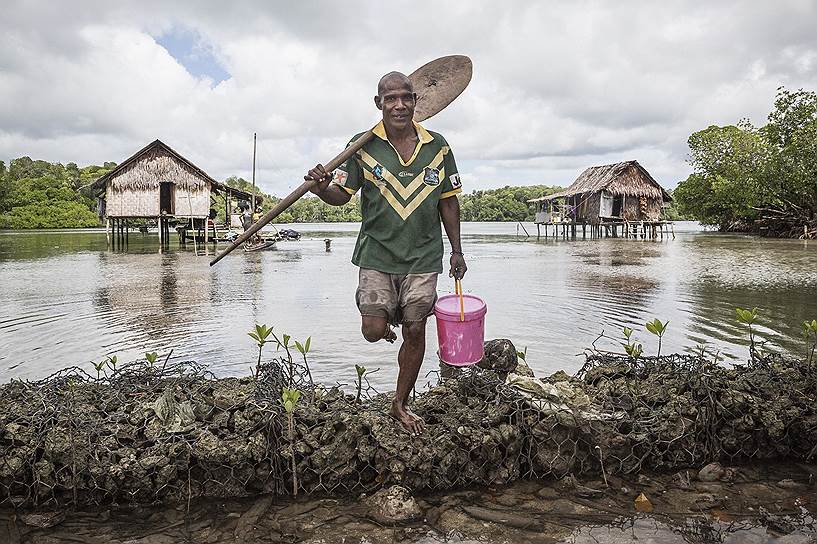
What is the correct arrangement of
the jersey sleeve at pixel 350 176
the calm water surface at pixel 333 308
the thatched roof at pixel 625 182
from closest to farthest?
the jersey sleeve at pixel 350 176, the calm water surface at pixel 333 308, the thatched roof at pixel 625 182

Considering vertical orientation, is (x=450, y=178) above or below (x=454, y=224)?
above

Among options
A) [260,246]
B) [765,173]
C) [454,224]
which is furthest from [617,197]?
[454,224]

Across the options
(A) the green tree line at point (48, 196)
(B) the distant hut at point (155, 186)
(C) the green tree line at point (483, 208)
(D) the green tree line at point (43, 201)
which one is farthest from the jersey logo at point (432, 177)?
(C) the green tree line at point (483, 208)

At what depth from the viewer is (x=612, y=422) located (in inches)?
141

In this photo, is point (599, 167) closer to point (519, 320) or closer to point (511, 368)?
point (519, 320)

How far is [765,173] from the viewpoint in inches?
1401

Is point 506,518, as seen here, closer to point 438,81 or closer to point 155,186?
point 438,81

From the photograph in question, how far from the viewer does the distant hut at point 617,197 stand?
3944cm

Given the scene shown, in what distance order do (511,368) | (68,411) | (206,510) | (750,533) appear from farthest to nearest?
1. (511,368)
2. (68,411)
3. (206,510)
4. (750,533)

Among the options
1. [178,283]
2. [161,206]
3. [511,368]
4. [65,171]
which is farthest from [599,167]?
[65,171]

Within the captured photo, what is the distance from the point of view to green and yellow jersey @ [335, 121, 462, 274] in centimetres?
358

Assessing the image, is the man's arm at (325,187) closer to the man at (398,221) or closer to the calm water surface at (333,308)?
the man at (398,221)

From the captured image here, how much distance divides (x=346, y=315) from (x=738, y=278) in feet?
33.2

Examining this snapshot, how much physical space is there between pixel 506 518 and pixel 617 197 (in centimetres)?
4027
